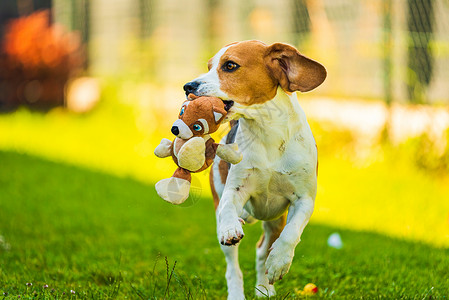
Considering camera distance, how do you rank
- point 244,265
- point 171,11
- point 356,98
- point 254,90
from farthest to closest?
point 171,11 → point 356,98 → point 244,265 → point 254,90

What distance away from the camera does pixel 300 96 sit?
860cm

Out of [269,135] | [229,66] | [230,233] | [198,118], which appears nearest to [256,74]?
[229,66]

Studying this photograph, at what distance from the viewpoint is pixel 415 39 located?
7.95m

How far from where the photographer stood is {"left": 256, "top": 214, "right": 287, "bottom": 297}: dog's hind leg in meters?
3.68

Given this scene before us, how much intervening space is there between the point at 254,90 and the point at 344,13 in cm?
651

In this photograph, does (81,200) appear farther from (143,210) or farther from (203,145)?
(203,145)

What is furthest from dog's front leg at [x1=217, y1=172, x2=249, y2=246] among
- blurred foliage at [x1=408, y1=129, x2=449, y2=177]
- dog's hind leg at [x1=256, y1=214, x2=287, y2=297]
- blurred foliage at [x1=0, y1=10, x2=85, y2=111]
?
blurred foliage at [x1=0, y1=10, x2=85, y2=111]

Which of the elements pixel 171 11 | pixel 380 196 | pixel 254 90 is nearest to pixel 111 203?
pixel 380 196

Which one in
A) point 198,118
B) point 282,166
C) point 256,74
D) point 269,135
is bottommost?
point 282,166

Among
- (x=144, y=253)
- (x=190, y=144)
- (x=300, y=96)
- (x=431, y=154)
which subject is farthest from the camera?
(x=300, y=96)

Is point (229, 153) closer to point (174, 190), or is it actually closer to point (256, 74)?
point (174, 190)

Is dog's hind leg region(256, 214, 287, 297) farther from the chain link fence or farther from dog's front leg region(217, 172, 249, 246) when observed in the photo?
the chain link fence

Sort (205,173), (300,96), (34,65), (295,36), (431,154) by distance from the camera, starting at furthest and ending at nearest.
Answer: (34,65) → (295,36) → (300,96) → (431,154) → (205,173)

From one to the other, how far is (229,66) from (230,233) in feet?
2.67
